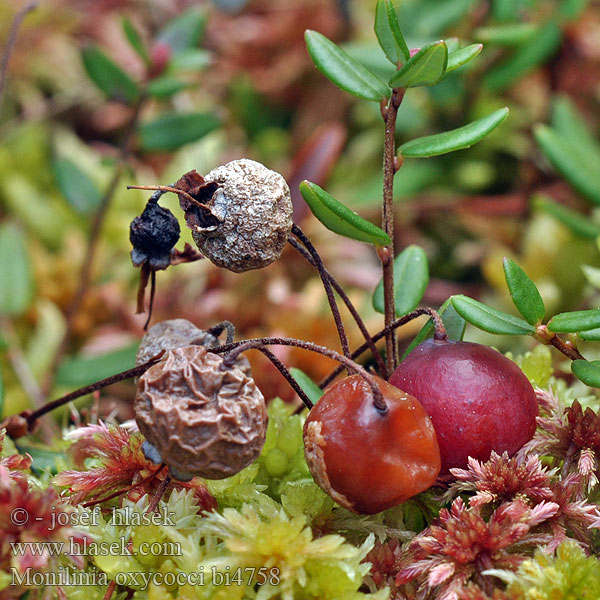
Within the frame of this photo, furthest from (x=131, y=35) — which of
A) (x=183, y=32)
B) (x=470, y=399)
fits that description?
(x=470, y=399)

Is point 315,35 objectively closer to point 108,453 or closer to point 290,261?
point 108,453

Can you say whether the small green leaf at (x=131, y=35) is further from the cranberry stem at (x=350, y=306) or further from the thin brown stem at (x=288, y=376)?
the thin brown stem at (x=288, y=376)

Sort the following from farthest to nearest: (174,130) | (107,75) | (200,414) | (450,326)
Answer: (174,130) → (107,75) → (450,326) → (200,414)

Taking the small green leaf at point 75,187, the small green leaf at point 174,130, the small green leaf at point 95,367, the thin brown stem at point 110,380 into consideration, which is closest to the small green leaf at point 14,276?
the small green leaf at point 75,187

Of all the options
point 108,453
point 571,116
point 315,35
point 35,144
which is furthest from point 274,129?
point 108,453

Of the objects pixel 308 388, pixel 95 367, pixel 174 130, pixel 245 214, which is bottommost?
pixel 95 367

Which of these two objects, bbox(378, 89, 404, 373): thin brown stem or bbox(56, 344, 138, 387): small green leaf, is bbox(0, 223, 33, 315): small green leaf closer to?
bbox(56, 344, 138, 387): small green leaf

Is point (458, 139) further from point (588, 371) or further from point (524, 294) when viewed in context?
point (588, 371)
